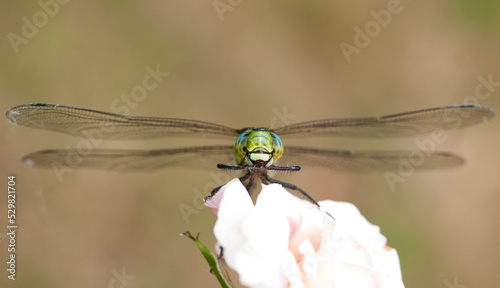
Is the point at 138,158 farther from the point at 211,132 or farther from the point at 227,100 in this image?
the point at 227,100

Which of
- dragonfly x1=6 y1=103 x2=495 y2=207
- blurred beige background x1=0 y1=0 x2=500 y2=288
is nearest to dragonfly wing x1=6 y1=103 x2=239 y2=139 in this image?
dragonfly x1=6 y1=103 x2=495 y2=207

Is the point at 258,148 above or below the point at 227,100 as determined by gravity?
below

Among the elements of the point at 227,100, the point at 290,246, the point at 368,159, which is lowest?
the point at 290,246

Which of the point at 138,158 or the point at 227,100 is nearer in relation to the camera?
the point at 138,158

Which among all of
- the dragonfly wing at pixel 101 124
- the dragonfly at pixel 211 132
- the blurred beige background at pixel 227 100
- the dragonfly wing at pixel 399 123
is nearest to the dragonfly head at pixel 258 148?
the dragonfly at pixel 211 132

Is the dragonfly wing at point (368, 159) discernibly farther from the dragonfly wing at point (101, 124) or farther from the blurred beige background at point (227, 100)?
the blurred beige background at point (227, 100)

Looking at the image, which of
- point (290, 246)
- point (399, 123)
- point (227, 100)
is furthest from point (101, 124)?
point (227, 100)

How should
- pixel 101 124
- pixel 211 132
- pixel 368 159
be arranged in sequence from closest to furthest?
pixel 101 124 < pixel 211 132 < pixel 368 159

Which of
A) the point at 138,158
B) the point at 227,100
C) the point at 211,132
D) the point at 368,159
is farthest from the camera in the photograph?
the point at 227,100
